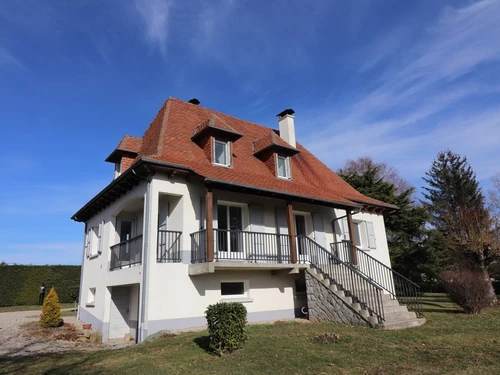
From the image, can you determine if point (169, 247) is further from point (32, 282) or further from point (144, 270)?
point (32, 282)

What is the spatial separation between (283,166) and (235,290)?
604 cm

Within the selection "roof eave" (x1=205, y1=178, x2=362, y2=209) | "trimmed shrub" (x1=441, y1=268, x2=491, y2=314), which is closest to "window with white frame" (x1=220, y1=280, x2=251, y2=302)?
"roof eave" (x1=205, y1=178, x2=362, y2=209)

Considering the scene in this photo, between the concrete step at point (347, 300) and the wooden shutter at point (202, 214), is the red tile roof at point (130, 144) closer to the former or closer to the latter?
the wooden shutter at point (202, 214)

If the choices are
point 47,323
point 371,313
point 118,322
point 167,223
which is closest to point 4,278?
point 47,323

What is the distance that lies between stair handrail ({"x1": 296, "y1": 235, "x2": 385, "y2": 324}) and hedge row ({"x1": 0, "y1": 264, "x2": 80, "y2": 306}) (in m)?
21.5

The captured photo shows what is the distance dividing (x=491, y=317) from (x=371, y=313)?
4.73 metres

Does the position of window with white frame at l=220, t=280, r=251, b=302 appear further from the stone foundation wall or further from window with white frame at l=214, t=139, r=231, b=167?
window with white frame at l=214, t=139, r=231, b=167

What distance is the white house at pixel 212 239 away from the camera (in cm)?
1054

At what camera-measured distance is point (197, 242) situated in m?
11.1

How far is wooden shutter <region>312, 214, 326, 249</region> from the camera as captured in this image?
587 inches

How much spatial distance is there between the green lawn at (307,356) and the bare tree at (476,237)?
35.4 feet

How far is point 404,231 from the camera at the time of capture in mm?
28672

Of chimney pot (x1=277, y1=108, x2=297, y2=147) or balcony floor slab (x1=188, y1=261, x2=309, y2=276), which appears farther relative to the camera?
chimney pot (x1=277, y1=108, x2=297, y2=147)

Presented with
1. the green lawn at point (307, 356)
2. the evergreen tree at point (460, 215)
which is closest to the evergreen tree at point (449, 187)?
the evergreen tree at point (460, 215)
